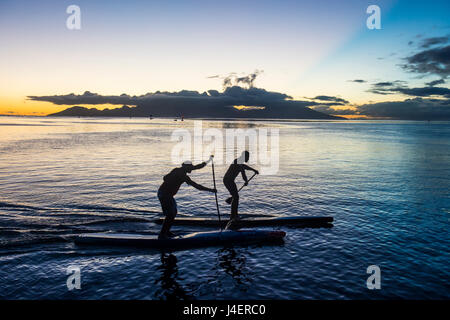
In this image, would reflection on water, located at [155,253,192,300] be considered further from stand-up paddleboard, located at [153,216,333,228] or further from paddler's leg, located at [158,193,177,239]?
stand-up paddleboard, located at [153,216,333,228]

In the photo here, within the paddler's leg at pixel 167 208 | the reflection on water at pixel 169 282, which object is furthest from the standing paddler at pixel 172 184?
the reflection on water at pixel 169 282

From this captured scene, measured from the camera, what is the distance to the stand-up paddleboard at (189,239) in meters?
11.5

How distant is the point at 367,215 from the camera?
15555 millimetres

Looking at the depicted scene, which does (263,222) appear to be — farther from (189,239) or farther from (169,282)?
(169,282)

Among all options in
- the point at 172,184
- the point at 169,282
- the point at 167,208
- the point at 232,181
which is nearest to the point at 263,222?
the point at 232,181

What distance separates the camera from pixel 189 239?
461 inches

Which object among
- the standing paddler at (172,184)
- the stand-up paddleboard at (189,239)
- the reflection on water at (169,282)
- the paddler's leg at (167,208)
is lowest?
the reflection on water at (169,282)

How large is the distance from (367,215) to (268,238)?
6534 millimetres

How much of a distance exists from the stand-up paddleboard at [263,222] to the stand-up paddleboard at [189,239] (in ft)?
4.14

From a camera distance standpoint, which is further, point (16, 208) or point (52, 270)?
point (16, 208)

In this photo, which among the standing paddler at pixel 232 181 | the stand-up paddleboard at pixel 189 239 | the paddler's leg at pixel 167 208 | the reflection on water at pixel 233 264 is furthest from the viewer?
the standing paddler at pixel 232 181

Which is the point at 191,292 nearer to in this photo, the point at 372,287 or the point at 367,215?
the point at 372,287

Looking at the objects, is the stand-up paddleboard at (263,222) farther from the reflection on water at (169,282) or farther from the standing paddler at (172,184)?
the reflection on water at (169,282)
